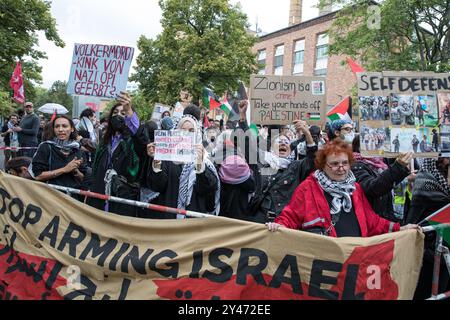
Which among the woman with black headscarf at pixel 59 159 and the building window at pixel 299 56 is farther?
the building window at pixel 299 56

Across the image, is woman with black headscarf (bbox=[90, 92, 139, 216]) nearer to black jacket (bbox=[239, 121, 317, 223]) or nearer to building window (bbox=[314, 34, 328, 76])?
black jacket (bbox=[239, 121, 317, 223])

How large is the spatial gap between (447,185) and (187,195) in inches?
88.0

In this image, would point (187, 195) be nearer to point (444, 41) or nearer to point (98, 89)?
point (98, 89)

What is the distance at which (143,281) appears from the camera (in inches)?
134

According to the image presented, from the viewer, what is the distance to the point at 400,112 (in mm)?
3957

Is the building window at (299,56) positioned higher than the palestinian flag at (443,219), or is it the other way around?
the building window at (299,56)

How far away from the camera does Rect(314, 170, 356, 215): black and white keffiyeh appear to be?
3.47 meters

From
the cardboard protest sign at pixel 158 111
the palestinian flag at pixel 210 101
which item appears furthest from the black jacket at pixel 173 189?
the cardboard protest sign at pixel 158 111

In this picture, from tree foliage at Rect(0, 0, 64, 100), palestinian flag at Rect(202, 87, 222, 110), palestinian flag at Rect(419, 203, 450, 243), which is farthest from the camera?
tree foliage at Rect(0, 0, 64, 100)

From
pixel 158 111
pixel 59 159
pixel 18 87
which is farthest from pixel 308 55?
pixel 59 159

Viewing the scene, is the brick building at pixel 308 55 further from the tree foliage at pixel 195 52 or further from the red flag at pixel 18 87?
the red flag at pixel 18 87

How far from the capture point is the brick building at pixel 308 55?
36.5m

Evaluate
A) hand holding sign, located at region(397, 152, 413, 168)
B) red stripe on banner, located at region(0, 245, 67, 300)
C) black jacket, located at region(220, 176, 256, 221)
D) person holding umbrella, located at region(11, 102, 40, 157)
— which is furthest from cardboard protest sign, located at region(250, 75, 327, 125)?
person holding umbrella, located at region(11, 102, 40, 157)

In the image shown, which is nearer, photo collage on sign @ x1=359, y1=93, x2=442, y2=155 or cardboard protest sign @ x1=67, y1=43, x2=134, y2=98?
photo collage on sign @ x1=359, y1=93, x2=442, y2=155
